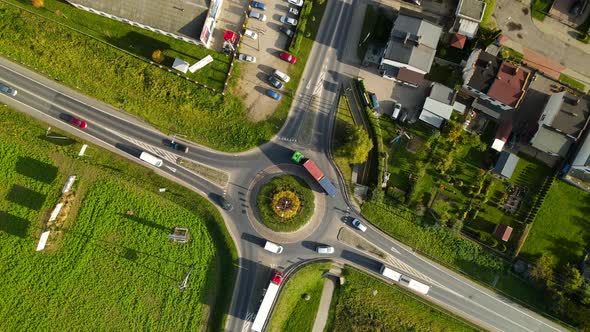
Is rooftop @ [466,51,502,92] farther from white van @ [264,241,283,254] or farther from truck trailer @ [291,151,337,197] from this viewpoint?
white van @ [264,241,283,254]

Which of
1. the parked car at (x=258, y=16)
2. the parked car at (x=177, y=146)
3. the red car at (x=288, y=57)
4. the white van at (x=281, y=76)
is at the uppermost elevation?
the parked car at (x=258, y=16)

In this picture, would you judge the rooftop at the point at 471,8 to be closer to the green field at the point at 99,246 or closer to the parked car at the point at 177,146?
the parked car at the point at 177,146

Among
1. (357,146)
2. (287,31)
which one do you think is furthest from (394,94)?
(287,31)

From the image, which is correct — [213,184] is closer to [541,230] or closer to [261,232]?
[261,232]

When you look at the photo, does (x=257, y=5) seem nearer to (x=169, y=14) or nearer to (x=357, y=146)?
(x=169, y=14)

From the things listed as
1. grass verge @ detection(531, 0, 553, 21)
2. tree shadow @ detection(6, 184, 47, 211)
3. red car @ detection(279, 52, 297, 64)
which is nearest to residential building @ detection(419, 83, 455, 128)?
grass verge @ detection(531, 0, 553, 21)

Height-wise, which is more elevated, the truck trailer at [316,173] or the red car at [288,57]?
the red car at [288,57]

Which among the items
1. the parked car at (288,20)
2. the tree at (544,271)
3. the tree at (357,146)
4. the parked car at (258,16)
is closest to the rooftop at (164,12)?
the parked car at (258,16)
